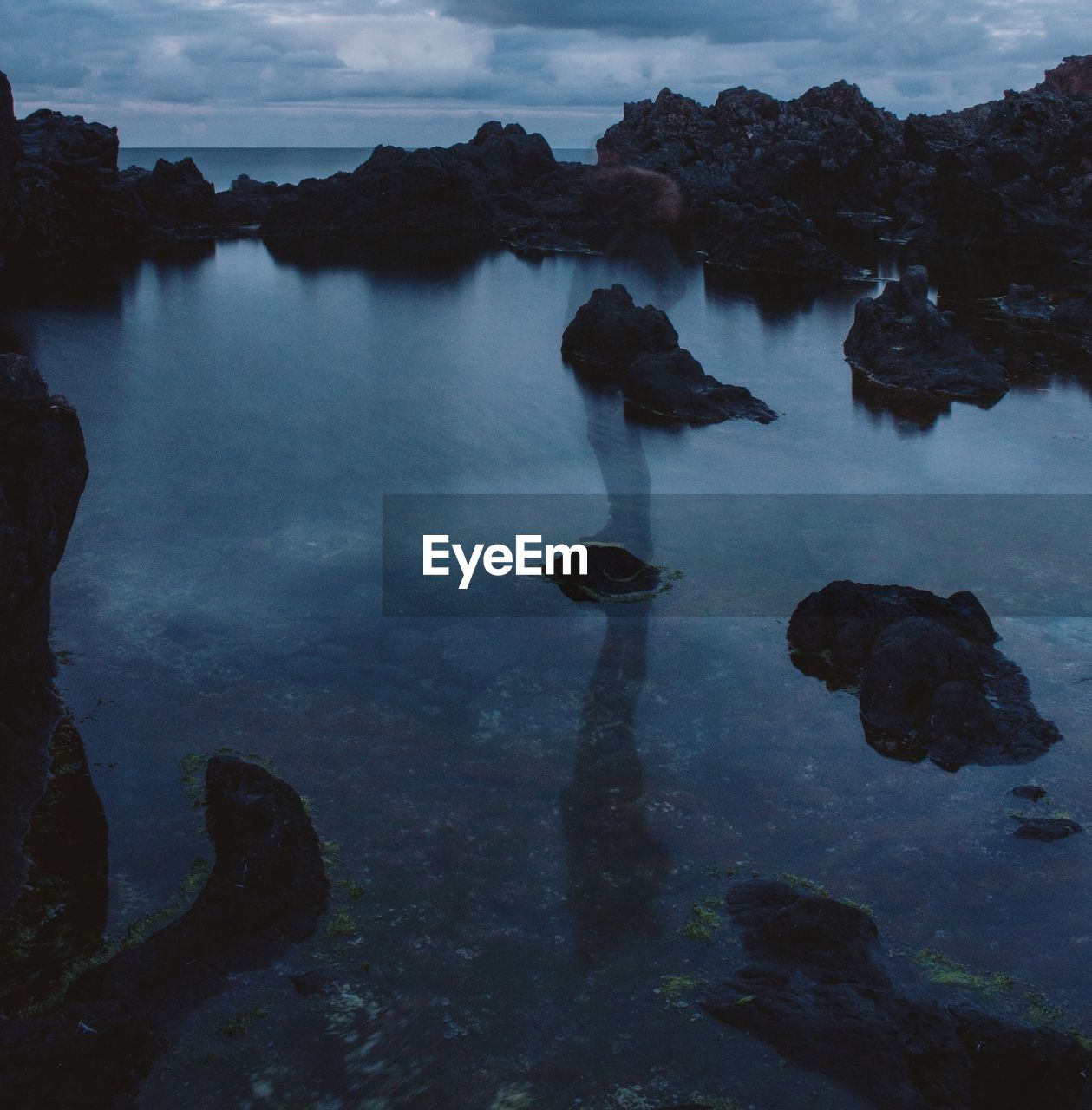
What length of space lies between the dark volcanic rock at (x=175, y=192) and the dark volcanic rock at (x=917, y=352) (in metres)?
64.7

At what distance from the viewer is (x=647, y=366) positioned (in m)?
42.0

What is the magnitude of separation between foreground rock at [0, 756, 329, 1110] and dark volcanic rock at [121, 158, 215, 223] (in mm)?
88311

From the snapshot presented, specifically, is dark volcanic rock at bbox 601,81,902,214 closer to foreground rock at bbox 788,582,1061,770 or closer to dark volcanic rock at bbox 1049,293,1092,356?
dark volcanic rock at bbox 1049,293,1092,356

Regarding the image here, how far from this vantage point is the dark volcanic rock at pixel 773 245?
246 ft

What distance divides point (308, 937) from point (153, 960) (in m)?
1.70

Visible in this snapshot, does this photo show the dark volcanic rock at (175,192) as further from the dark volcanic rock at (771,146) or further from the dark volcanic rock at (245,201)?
the dark volcanic rock at (771,146)

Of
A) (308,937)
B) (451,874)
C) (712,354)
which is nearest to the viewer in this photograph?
(308,937)

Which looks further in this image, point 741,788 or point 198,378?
point 198,378

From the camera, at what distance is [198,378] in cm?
4634

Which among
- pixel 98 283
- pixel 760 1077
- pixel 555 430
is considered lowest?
pixel 760 1077

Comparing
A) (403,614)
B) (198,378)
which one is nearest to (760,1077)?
(403,614)

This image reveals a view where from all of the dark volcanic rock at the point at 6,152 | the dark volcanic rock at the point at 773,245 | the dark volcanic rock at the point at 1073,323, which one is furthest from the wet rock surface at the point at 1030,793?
the dark volcanic rock at the point at 773,245

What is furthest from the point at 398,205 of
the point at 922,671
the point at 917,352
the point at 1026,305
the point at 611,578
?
the point at 922,671

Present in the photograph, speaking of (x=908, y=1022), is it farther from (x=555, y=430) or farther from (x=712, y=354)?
(x=712, y=354)
